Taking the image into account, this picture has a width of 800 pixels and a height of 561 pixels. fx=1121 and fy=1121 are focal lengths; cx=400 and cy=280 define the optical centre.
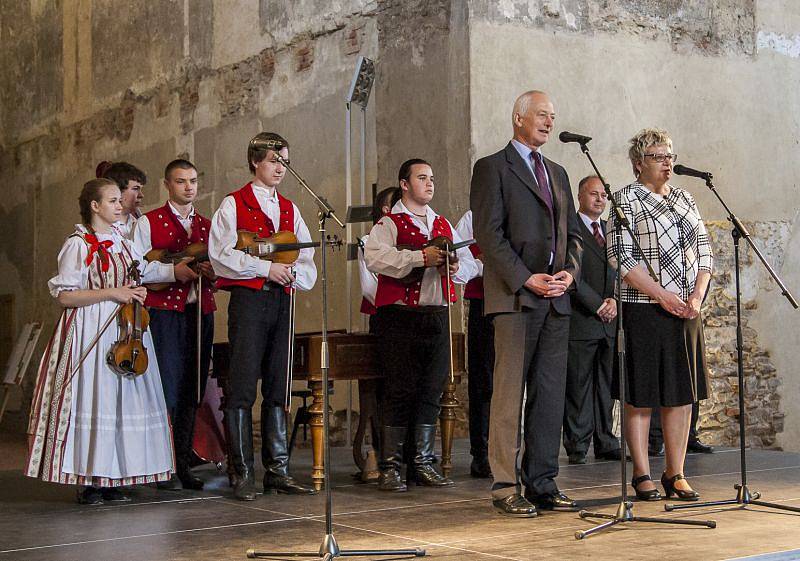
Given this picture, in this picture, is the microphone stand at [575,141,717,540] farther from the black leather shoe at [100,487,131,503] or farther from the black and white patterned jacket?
the black leather shoe at [100,487,131,503]

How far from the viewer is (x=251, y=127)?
10.1m

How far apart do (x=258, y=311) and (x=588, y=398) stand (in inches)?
97.8

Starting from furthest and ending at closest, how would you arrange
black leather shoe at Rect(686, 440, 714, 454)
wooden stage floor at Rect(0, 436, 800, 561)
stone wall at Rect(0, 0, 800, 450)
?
stone wall at Rect(0, 0, 800, 450) → black leather shoe at Rect(686, 440, 714, 454) → wooden stage floor at Rect(0, 436, 800, 561)

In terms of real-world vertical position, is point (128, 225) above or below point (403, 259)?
above

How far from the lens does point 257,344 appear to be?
534 cm

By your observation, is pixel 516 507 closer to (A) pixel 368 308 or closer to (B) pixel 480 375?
(B) pixel 480 375

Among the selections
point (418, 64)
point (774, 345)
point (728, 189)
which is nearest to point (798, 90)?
point (728, 189)

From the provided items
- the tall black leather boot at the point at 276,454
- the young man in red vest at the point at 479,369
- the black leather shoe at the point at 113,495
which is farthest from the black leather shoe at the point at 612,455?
the black leather shoe at the point at 113,495

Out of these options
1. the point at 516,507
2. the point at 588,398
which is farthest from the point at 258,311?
the point at 588,398

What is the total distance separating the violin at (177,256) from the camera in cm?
568

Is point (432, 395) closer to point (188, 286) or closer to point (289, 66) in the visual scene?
point (188, 286)

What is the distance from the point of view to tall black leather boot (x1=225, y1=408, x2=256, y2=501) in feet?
17.6

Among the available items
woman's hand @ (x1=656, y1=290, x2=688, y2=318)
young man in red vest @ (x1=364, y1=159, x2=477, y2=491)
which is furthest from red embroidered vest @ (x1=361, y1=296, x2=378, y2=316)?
woman's hand @ (x1=656, y1=290, x2=688, y2=318)

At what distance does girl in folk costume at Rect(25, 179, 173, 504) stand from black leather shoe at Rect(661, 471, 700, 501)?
7.68 feet
